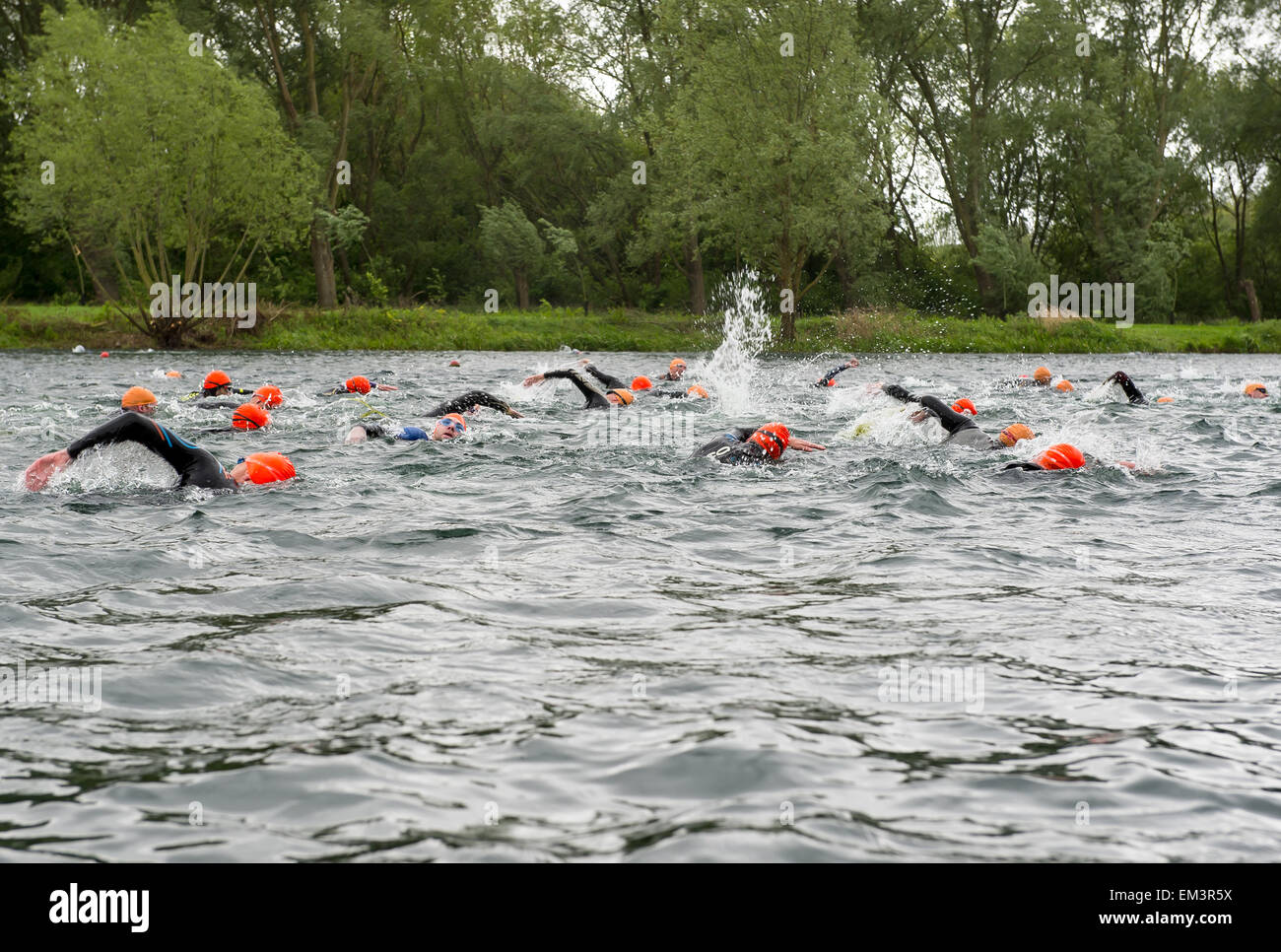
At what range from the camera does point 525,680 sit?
5.75m

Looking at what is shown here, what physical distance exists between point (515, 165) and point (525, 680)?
51144mm

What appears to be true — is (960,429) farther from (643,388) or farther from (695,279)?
(695,279)

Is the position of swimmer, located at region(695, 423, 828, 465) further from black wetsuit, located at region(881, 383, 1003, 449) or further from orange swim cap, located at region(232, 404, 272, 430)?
orange swim cap, located at region(232, 404, 272, 430)

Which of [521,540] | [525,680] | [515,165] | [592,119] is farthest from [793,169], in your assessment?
[525,680]

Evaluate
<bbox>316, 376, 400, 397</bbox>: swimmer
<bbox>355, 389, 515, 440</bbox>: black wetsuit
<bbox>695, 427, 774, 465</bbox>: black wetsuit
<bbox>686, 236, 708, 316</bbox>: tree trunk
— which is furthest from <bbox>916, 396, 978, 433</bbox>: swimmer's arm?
<bbox>686, 236, 708, 316</bbox>: tree trunk

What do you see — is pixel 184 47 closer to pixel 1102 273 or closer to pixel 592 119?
pixel 592 119

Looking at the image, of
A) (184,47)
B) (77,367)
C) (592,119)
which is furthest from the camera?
(592,119)

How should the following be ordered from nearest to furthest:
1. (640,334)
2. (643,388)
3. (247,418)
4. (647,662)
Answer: (647,662)
(247,418)
(643,388)
(640,334)

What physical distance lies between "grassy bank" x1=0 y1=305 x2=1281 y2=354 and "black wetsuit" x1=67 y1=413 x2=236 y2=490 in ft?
98.7

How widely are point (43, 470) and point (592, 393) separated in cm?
999

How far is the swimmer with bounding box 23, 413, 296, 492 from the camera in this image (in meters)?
10.0

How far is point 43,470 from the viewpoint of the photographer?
1076 cm

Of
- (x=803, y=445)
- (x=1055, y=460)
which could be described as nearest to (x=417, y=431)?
(x=803, y=445)

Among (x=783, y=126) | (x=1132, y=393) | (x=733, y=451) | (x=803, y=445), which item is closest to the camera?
(x=733, y=451)
